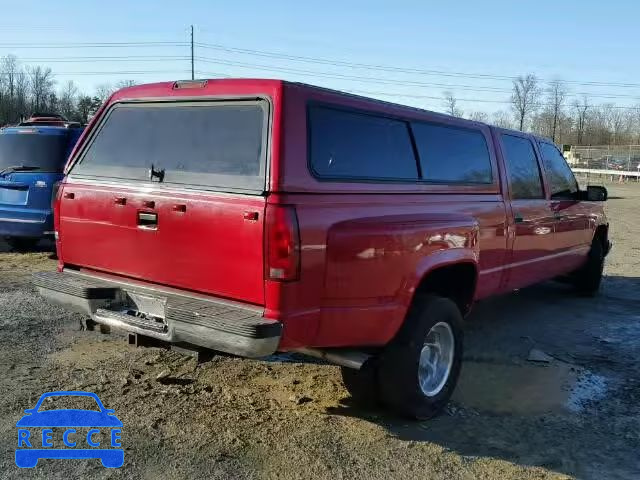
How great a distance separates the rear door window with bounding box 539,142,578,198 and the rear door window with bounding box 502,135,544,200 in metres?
0.30

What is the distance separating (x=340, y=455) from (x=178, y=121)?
228 cm

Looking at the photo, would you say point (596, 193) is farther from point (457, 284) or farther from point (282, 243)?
point (282, 243)

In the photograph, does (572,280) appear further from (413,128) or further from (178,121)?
(178,121)

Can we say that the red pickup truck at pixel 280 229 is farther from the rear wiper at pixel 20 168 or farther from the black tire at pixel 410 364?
Answer: the rear wiper at pixel 20 168

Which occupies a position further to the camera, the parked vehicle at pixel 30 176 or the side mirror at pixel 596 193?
the parked vehicle at pixel 30 176

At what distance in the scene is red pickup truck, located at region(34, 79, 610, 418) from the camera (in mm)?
3355

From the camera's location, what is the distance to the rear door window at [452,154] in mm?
4582

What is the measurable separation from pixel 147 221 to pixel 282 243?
1.03 m

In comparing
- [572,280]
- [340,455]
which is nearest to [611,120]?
[572,280]

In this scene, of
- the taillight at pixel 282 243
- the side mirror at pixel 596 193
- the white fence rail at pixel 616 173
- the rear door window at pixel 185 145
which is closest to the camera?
the taillight at pixel 282 243

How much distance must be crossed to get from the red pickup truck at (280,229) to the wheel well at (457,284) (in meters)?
0.01

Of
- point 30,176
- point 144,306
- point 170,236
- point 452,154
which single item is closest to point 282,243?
point 170,236

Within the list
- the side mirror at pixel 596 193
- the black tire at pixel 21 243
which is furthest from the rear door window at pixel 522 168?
the black tire at pixel 21 243

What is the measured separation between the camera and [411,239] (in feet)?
12.9
